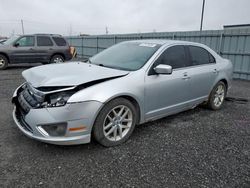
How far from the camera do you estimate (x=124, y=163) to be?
254 centimetres

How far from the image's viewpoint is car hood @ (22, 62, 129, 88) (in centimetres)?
254

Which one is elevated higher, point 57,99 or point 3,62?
point 57,99

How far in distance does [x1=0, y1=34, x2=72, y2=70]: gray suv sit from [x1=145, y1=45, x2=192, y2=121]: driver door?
27.3 feet

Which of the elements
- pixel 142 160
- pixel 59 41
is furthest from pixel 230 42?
pixel 59 41

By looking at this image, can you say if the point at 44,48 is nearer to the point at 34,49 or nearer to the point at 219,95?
the point at 34,49

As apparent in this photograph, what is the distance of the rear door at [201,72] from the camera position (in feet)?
12.8

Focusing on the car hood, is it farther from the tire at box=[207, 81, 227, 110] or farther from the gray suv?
the gray suv

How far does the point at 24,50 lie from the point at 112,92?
346 inches

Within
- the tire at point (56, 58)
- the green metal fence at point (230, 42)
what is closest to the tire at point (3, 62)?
the tire at point (56, 58)

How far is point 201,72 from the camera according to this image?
4.03m

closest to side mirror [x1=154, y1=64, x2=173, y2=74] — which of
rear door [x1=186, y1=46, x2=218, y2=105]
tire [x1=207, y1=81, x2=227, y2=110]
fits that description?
rear door [x1=186, y1=46, x2=218, y2=105]

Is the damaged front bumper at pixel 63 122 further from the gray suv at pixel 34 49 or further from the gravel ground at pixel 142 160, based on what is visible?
the gray suv at pixel 34 49

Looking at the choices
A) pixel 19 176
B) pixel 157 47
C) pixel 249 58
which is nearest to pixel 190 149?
pixel 157 47

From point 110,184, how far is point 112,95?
1.06 meters
